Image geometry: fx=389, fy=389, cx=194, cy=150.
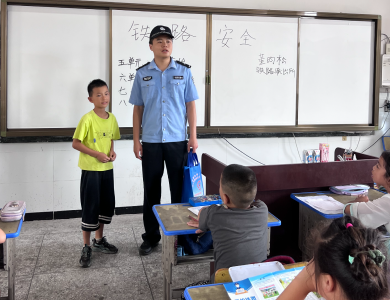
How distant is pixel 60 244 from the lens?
324 cm

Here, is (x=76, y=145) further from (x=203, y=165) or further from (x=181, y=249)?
(x=181, y=249)

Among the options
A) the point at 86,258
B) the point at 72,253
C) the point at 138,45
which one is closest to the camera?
the point at 86,258

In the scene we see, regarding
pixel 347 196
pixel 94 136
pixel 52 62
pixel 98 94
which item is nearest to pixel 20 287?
pixel 94 136

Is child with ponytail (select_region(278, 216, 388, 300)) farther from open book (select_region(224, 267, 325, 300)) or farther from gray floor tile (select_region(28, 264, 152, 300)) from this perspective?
gray floor tile (select_region(28, 264, 152, 300))

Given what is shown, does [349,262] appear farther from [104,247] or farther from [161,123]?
[104,247]

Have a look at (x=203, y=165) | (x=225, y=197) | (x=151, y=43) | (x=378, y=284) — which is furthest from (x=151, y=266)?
(x=378, y=284)

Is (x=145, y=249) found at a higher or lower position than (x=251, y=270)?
lower

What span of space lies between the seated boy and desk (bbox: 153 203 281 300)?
17 centimetres

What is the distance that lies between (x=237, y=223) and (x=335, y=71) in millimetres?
3266

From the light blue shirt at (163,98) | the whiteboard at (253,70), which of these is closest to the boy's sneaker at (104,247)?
the light blue shirt at (163,98)

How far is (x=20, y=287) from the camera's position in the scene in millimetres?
2512

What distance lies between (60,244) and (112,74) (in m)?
1.64

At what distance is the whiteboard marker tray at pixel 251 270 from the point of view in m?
1.33

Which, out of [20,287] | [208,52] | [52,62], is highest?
[208,52]
